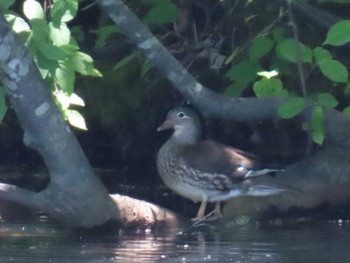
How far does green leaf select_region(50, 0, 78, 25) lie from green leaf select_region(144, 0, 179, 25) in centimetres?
177

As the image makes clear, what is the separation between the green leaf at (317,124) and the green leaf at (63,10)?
196 cm

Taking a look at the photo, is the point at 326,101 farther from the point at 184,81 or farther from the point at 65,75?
the point at 65,75

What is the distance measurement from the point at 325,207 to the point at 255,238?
3.27 feet

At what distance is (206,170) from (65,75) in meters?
2.25

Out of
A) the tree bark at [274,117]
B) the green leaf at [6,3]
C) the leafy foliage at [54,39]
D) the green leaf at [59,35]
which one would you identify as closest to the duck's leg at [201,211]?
the tree bark at [274,117]

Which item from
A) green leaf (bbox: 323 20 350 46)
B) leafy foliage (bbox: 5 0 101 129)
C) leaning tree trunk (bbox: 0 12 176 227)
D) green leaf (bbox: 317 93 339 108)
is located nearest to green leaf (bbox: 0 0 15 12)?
leafy foliage (bbox: 5 0 101 129)

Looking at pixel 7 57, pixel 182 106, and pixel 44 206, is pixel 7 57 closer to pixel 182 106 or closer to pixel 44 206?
pixel 44 206

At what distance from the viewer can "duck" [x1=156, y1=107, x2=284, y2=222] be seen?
8391mm

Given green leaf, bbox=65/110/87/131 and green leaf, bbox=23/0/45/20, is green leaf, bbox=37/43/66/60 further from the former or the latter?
green leaf, bbox=65/110/87/131

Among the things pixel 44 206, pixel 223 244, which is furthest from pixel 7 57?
pixel 223 244

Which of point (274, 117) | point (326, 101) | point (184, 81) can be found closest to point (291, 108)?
point (326, 101)

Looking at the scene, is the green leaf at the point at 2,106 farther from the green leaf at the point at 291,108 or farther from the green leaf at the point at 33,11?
the green leaf at the point at 291,108

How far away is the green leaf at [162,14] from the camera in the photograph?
26.7 ft

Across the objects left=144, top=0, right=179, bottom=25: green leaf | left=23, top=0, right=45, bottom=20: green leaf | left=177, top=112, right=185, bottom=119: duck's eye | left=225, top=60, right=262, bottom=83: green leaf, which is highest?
left=144, top=0, right=179, bottom=25: green leaf
